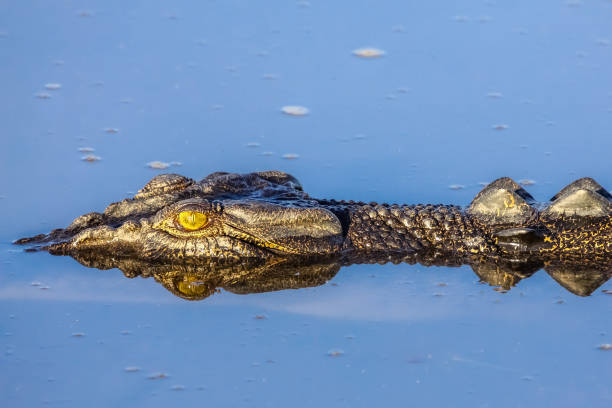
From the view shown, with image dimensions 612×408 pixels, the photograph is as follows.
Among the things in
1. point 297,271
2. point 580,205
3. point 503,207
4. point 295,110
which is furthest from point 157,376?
point 295,110

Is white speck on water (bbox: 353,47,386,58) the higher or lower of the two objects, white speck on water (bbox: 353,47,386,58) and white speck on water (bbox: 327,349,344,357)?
the higher

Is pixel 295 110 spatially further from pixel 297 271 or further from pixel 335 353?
pixel 335 353

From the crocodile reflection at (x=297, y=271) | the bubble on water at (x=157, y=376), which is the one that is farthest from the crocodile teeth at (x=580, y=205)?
the bubble on water at (x=157, y=376)

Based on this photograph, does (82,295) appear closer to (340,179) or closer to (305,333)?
(305,333)

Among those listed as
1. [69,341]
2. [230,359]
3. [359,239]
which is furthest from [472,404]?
[69,341]

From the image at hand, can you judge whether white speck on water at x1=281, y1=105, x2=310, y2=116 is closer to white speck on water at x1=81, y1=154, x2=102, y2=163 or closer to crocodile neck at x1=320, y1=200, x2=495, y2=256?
white speck on water at x1=81, y1=154, x2=102, y2=163

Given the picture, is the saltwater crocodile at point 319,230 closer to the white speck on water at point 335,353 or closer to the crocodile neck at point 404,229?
the crocodile neck at point 404,229

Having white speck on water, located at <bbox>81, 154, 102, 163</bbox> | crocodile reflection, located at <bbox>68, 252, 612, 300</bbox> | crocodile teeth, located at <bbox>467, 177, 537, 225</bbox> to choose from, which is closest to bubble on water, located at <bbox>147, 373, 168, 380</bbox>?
crocodile reflection, located at <bbox>68, 252, 612, 300</bbox>

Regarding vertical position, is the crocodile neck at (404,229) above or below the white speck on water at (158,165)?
below
